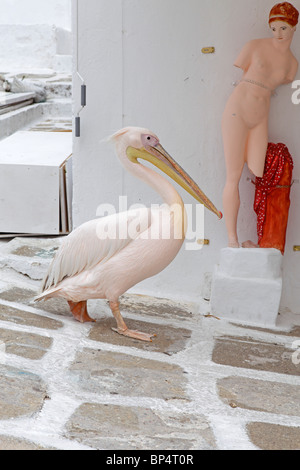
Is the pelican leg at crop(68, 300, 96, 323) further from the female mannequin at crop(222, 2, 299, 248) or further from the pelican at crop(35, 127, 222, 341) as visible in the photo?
the female mannequin at crop(222, 2, 299, 248)

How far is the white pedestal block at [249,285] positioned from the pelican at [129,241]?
0.87 m

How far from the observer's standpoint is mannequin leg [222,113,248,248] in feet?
13.5

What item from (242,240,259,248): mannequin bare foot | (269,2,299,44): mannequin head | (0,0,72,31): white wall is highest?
(0,0,72,31): white wall

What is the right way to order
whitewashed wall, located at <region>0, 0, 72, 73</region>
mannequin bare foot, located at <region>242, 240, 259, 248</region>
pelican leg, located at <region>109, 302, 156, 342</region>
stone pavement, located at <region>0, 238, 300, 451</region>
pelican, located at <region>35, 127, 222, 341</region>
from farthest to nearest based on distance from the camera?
1. whitewashed wall, located at <region>0, 0, 72, 73</region>
2. mannequin bare foot, located at <region>242, 240, 259, 248</region>
3. pelican leg, located at <region>109, 302, 156, 342</region>
4. pelican, located at <region>35, 127, 222, 341</region>
5. stone pavement, located at <region>0, 238, 300, 451</region>

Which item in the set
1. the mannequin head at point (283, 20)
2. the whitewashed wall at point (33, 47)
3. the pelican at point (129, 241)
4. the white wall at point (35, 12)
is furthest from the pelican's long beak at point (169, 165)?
the white wall at point (35, 12)

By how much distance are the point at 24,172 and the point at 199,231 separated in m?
1.84

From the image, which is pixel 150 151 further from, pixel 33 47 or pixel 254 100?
pixel 33 47

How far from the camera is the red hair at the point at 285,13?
3867 millimetres

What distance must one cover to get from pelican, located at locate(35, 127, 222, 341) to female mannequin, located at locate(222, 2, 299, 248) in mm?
825

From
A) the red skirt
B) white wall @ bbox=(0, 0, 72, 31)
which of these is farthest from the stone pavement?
white wall @ bbox=(0, 0, 72, 31)

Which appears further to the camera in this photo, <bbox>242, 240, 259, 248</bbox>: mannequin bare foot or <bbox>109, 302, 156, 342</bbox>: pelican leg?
<bbox>242, 240, 259, 248</bbox>: mannequin bare foot

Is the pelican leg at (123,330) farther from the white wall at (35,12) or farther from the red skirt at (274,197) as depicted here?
the white wall at (35,12)

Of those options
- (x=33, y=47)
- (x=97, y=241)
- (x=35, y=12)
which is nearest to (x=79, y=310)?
(x=97, y=241)
